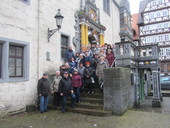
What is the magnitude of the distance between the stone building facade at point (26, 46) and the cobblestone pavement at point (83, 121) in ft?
3.45

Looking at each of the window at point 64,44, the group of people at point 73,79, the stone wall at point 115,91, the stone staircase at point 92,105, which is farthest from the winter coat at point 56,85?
the window at point 64,44

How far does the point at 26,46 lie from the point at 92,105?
3.84 m

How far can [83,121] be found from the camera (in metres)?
5.84

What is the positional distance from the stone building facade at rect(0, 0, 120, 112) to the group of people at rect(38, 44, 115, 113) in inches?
31.7

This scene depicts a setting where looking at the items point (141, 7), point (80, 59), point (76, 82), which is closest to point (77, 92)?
point (76, 82)

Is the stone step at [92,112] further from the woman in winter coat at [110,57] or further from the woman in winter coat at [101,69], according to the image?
the woman in winter coat at [110,57]

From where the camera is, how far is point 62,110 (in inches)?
275

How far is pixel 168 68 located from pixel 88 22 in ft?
77.9

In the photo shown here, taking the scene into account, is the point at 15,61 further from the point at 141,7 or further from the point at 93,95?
the point at 141,7

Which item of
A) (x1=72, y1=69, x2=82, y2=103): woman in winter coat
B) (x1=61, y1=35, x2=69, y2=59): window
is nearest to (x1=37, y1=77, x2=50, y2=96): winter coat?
(x1=72, y1=69, x2=82, y2=103): woman in winter coat

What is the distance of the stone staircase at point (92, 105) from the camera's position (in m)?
6.57

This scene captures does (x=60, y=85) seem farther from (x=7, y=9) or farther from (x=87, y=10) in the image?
(x=87, y=10)

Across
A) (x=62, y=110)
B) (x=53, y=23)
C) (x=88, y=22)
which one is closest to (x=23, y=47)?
(x=53, y=23)

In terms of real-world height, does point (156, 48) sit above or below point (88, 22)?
below
